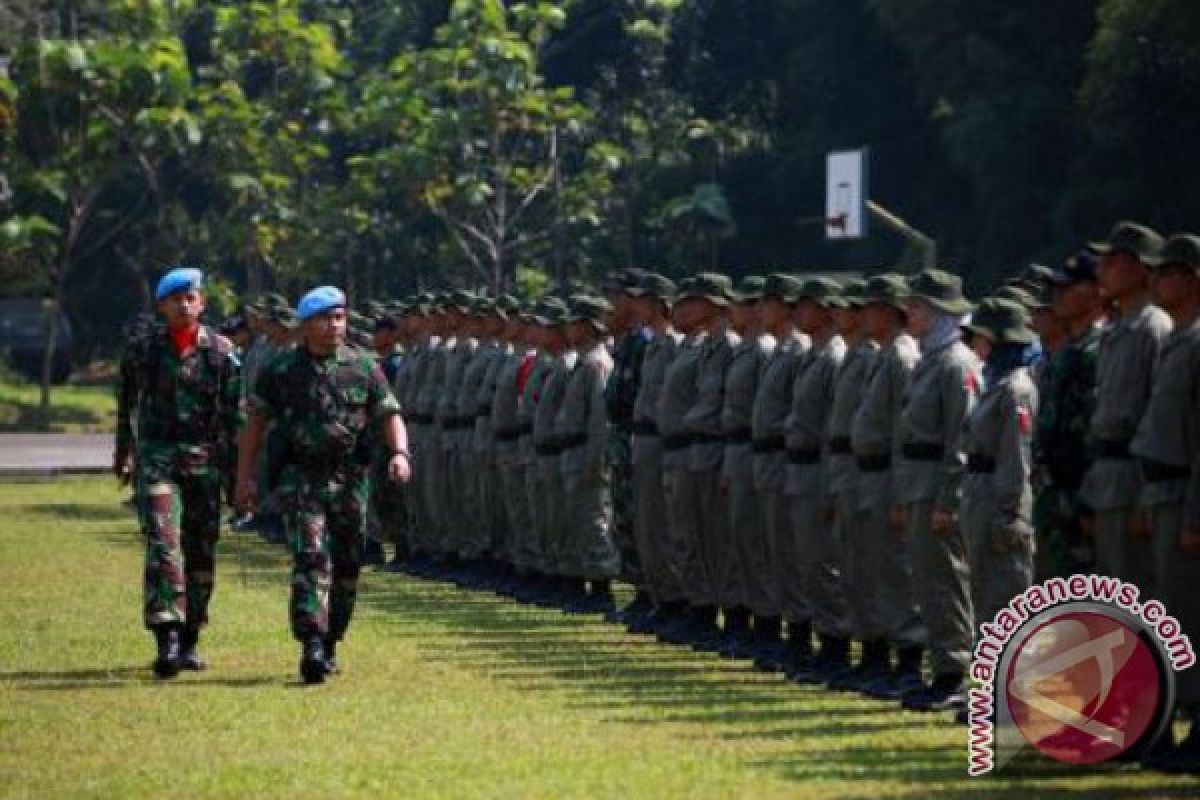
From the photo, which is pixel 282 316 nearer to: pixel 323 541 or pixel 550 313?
pixel 550 313

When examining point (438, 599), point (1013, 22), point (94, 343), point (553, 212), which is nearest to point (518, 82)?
Answer: point (553, 212)

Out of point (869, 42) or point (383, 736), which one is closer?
point (383, 736)

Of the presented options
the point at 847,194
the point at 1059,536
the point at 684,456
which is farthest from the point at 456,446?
the point at 847,194

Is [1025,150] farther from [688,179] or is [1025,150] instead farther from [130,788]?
[130,788]

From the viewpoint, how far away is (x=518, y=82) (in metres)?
57.4

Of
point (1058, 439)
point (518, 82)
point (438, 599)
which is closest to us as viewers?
point (1058, 439)

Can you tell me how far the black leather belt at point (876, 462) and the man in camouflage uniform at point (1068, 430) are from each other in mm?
1898

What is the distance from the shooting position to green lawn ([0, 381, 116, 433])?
185ft

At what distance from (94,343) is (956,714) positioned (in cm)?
6268

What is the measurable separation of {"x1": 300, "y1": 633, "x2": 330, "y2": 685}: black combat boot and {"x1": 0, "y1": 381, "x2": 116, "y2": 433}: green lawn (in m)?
39.9

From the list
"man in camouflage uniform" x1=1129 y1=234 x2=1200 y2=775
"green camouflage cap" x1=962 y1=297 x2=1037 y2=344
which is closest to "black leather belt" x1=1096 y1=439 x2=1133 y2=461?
"man in camouflage uniform" x1=1129 y1=234 x2=1200 y2=775

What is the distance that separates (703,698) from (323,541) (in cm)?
232

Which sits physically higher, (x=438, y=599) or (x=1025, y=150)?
(x=1025, y=150)

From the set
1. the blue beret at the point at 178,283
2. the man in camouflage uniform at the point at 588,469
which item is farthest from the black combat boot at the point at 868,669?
the man in camouflage uniform at the point at 588,469
